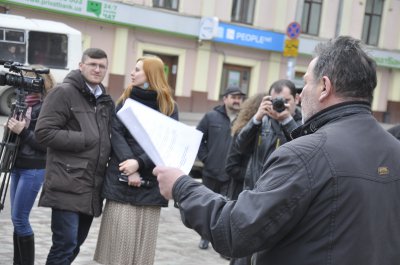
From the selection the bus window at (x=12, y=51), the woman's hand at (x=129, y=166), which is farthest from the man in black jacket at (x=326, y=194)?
the bus window at (x=12, y=51)

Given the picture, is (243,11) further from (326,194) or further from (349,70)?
(326,194)

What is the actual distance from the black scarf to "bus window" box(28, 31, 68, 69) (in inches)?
561

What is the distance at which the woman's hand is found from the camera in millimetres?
4434

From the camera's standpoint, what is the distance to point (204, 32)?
2505 centimetres

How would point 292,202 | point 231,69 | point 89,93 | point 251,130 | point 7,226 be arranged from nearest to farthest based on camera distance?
point 292,202, point 89,93, point 251,130, point 7,226, point 231,69

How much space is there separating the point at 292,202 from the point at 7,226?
5.23 meters

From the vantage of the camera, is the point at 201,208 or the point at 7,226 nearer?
the point at 201,208

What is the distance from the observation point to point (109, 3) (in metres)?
23.1

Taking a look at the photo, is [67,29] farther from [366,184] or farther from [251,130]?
[366,184]

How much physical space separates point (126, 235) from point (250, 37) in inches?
896

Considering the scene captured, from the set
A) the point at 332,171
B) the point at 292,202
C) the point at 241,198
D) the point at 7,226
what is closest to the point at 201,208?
the point at 241,198

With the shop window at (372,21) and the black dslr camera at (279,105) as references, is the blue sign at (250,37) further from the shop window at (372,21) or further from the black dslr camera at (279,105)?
the black dslr camera at (279,105)

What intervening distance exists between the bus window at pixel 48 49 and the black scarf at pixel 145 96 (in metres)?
14.3

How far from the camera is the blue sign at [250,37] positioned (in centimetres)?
2575
